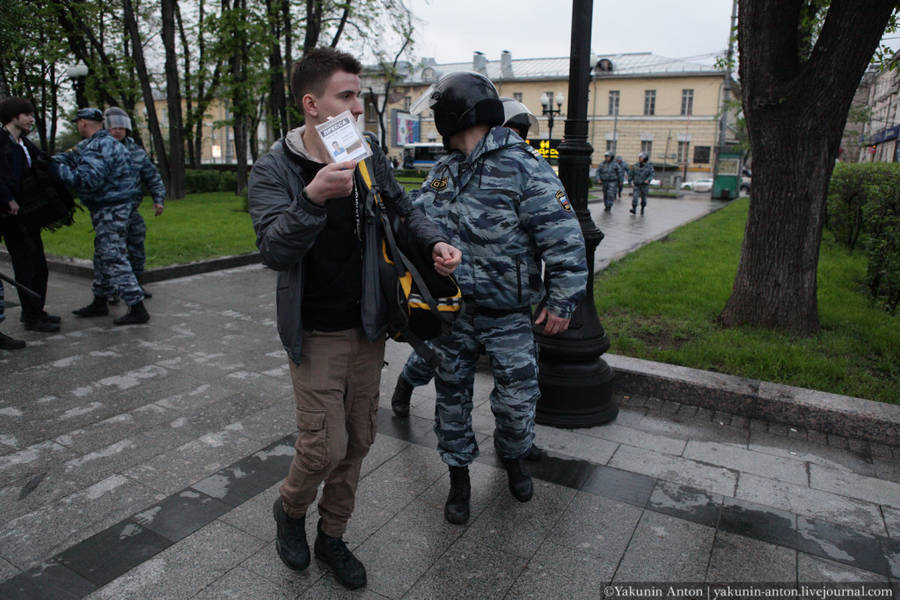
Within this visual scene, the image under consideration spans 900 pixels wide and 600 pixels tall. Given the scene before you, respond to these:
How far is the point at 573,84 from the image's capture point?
3.88 metres

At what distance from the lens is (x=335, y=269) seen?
2234 mm

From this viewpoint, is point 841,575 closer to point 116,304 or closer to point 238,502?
point 238,502

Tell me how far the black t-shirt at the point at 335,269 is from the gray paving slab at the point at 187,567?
3.48 ft

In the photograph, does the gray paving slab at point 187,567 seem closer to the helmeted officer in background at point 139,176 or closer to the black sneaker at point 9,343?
the black sneaker at point 9,343

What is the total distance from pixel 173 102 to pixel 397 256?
18916 mm

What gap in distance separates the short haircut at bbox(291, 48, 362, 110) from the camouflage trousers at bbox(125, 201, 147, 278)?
4.97 meters

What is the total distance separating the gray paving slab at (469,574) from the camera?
238 centimetres

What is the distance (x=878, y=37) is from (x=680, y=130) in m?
57.8

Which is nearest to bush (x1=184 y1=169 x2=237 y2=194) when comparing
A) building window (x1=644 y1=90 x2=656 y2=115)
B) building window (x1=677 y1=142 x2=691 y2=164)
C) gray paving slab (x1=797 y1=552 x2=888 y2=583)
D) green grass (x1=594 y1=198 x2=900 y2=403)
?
green grass (x1=594 y1=198 x2=900 y2=403)

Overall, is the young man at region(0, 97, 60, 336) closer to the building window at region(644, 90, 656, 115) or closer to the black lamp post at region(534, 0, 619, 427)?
the black lamp post at region(534, 0, 619, 427)

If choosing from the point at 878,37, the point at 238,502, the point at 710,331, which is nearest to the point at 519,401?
the point at 238,502

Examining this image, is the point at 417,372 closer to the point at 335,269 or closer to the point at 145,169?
the point at 335,269

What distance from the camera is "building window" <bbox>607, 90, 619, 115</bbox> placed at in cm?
6059

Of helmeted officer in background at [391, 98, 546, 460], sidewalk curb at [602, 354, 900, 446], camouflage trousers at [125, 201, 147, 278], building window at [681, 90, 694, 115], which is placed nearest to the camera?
helmeted officer in background at [391, 98, 546, 460]
